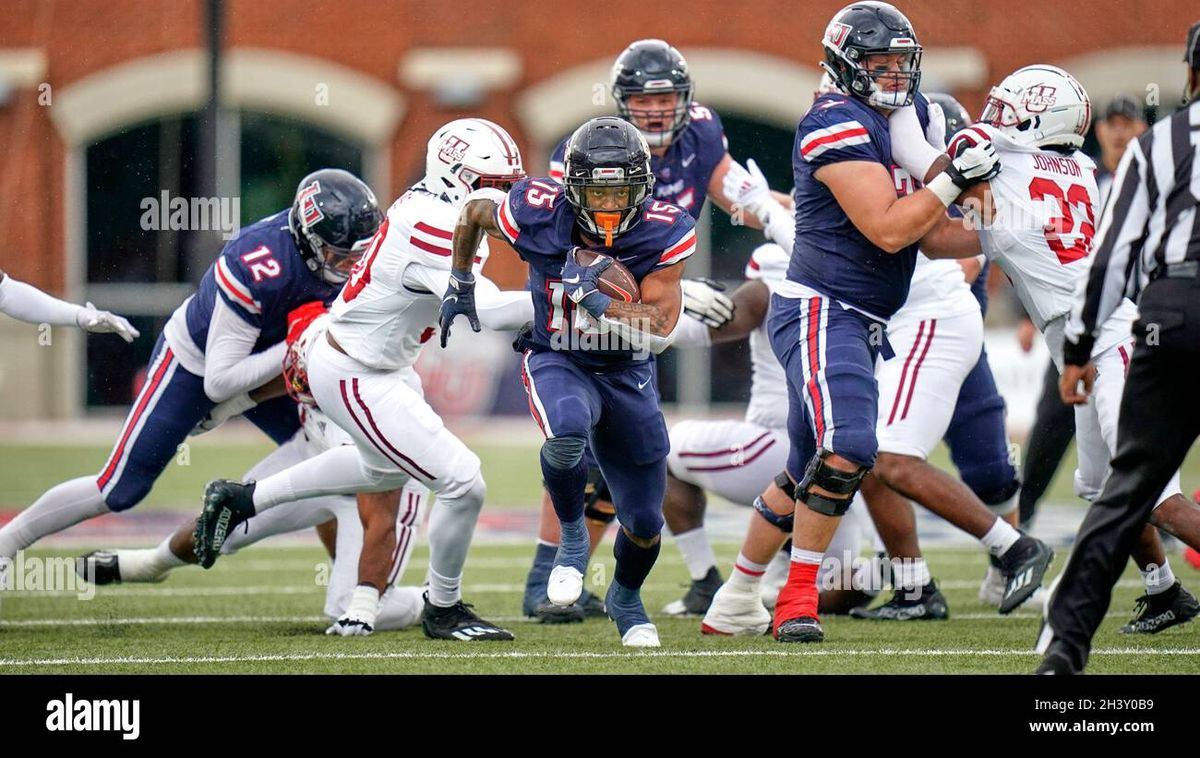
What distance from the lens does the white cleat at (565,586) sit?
471cm

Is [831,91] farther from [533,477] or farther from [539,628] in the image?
[533,477]

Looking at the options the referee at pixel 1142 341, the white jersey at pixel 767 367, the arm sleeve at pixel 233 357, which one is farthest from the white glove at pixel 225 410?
the referee at pixel 1142 341

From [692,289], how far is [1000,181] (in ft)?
3.98

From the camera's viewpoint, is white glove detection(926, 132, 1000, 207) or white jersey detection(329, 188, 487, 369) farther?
white jersey detection(329, 188, 487, 369)

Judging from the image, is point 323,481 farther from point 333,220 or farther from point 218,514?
point 333,220

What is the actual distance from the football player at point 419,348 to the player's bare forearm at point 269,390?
0.61 meters

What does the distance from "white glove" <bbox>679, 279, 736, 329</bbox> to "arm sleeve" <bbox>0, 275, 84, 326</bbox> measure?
2.15 m

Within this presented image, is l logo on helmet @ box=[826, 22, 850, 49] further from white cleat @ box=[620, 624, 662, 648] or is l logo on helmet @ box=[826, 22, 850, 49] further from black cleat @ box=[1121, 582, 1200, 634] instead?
black cleat @ box=[1121, 582, 1200, 634]

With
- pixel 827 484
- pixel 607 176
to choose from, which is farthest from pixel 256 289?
pixel 827 484

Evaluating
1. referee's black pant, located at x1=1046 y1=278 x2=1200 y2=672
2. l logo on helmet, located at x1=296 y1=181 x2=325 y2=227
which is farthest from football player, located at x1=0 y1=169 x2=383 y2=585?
referee's black pant, located at x1=1046 y1=278 x2=1200 y2=672

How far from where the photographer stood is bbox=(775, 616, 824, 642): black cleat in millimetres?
4941

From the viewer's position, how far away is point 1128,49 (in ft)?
26.5

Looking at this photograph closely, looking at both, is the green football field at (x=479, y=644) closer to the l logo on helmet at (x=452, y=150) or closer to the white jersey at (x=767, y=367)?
the white jersey at (x=767, y=367)

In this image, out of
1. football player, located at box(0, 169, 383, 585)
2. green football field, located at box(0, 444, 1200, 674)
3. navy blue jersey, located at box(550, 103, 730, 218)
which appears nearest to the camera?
green football field, located at box(0, 444, 1200, 674)
